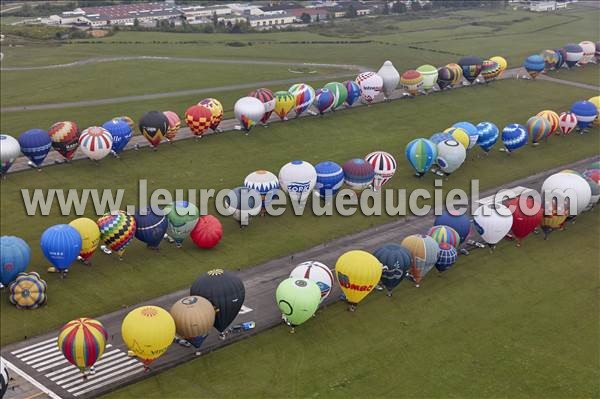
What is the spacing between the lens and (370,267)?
54750 mm

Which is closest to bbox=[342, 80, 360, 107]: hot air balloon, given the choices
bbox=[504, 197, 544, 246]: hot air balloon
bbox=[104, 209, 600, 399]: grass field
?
bbox=[504, 197, 544, 246]: hot air balloon

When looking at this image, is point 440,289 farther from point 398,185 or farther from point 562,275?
point 398,185

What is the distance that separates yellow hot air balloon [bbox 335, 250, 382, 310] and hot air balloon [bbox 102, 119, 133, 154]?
137ft

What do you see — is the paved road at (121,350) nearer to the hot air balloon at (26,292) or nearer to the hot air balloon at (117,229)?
the hot air balloon at (26,292)

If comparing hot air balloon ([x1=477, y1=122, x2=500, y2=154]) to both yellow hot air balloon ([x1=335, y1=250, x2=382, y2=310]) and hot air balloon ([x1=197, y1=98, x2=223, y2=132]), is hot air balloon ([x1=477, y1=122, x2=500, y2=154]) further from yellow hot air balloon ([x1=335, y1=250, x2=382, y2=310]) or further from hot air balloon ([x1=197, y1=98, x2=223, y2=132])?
yellow hot air balloon ([x1=335, y1=250, x2=382, y2=310])

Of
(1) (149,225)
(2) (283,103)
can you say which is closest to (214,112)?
(2) (283,103)

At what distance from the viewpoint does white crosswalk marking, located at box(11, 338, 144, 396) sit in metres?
47.0

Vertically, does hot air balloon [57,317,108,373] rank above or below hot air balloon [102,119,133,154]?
below

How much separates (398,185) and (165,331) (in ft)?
140

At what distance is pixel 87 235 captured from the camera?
59500mm

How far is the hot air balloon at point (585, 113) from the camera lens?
102 meters

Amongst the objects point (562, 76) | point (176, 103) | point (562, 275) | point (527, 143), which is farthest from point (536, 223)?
point (562, 76)

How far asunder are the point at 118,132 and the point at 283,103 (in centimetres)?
2559

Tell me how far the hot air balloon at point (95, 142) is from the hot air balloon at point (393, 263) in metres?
41.0
